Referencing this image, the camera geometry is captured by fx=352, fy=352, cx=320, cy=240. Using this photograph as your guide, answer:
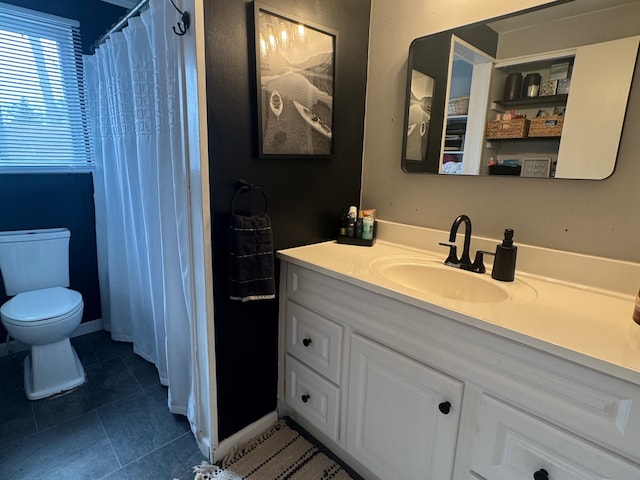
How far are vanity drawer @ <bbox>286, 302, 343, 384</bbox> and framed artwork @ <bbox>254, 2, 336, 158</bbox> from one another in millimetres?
674

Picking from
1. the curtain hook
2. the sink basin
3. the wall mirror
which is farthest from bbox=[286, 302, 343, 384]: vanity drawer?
the curtain hook

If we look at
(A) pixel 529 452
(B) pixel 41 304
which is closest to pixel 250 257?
(A) pixel 529 452

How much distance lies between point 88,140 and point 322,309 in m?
1.96

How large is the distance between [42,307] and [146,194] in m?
0.84

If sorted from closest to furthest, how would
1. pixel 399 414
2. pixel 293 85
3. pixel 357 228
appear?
pixel 399 414 → pixel 293 85 → pixel 357 228

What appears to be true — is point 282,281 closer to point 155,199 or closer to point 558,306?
point 155,199

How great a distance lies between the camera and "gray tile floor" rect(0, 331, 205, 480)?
141 cm

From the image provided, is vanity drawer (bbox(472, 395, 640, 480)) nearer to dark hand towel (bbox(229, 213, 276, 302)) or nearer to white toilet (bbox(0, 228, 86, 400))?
dark hand towel (bbox(229, 213, 276, 302))

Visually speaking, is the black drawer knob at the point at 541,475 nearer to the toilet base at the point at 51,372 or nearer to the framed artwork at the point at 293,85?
the framed artwork at the point at 293,85

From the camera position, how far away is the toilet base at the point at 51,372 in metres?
1.80

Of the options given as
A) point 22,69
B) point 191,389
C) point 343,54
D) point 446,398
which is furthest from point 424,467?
point 22,69

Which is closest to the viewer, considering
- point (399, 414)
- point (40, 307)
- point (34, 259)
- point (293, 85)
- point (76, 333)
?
point (399, 414)

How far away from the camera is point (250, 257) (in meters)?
1.31

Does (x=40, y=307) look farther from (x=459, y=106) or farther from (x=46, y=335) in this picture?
(x=459, y=106)
